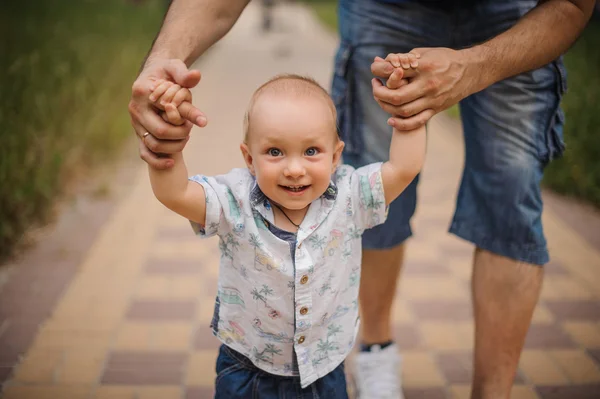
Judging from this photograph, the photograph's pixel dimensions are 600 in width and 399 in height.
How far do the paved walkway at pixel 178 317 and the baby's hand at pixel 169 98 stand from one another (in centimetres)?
125

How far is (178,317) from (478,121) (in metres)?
1.49

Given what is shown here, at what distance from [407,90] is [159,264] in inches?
80.4

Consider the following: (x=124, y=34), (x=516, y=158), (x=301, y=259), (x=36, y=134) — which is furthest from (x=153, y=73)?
(x=124, y=34)

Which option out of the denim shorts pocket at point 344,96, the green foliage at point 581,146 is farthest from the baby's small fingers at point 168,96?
the green foliage at point 581,146

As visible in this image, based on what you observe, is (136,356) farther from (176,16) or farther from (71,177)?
(71,177)

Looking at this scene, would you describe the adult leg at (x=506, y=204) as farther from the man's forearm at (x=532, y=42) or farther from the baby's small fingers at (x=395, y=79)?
the baby's small fingers at (x=395, y=79)

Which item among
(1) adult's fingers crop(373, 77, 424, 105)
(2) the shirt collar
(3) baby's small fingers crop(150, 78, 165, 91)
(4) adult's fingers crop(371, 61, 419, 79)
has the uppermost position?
(3) baby's small fingers crop(150, 78, 165, 91)

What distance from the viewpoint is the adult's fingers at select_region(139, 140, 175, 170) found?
1.26 meters

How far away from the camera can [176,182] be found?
1.32 m

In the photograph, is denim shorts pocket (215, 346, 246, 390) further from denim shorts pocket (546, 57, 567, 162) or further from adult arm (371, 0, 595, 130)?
denim shorts pocket (546, 57, 567, 162)

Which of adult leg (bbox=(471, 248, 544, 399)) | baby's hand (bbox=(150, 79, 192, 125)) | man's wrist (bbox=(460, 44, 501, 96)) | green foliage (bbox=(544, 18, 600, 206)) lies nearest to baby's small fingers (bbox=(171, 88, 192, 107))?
baby's hand (bbox=(150, 79, 192, 125))

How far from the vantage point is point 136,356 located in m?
2.33

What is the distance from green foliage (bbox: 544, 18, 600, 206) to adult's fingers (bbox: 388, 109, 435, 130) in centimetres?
284

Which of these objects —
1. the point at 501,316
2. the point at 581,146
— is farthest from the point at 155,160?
the point at 581,146
